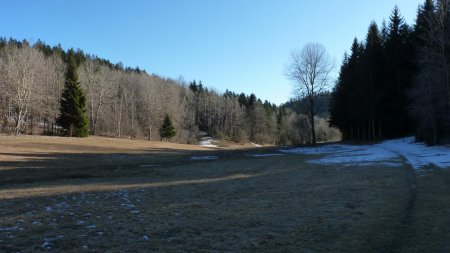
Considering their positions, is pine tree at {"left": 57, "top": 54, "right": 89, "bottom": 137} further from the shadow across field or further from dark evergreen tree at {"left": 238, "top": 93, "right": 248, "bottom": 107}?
dark evergreen tree at {"left": 238, "top": 93, "right": 248, "bottom": 107}

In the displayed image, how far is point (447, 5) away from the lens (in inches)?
1368

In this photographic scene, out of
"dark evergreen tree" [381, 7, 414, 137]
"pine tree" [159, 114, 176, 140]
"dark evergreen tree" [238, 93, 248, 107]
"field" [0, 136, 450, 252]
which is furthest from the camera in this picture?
"dark evergreen tree" [238, 93, 248, 107]

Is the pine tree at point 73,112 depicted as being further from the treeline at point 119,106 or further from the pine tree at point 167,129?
the pine tree at point 167,129

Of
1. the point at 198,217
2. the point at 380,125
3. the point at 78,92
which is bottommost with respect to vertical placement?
the point at 198,217

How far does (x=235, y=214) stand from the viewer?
32.7 feet

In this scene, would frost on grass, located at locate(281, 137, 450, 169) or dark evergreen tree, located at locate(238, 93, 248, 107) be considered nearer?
frost on grass, located at locate(281, 137, 450, 169)

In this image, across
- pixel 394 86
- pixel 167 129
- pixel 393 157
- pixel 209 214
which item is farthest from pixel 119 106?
pixel 209 214

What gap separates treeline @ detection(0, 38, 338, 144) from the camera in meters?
62.7

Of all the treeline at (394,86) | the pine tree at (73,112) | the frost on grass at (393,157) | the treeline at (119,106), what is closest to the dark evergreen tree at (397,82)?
the treeline at (394,86)

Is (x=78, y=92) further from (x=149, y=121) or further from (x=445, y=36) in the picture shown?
(x=445, y=36)

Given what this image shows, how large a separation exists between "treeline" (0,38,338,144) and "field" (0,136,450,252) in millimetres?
47183

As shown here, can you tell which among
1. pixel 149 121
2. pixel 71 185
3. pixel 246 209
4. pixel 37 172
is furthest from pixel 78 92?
pixel 246 209

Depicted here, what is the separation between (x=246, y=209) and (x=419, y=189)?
582 centimetres

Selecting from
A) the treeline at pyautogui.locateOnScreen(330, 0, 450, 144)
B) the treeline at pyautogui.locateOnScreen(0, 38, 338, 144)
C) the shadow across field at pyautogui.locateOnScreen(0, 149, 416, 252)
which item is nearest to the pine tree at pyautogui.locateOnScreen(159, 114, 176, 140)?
the treeline at pyautogui.locateOnScreen(0, 38, 338, 144)
